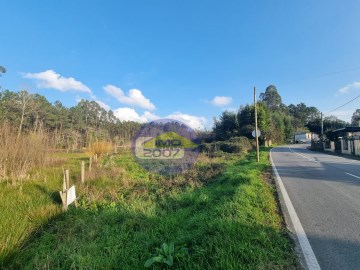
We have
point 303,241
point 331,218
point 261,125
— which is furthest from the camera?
point 261,125

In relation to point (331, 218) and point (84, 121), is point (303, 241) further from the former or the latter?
point (84, 121)

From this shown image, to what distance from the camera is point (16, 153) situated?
8.04 metres

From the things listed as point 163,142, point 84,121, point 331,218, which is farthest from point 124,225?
point 84,121

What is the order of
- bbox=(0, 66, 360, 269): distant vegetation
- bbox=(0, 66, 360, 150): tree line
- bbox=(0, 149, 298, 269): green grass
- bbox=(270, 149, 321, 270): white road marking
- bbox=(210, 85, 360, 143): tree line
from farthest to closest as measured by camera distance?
bbox=(210, 85, 360, 143): tree line → bbox=(0, 66, 360, 150): tree line → bbox=(0, 66, 360, 269): distant vegetation → bbox=(0, 149, 298, 269): green grass → bbox=(270, 149, 321, 270): white road marking

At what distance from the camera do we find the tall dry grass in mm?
7617

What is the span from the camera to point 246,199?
511 cm

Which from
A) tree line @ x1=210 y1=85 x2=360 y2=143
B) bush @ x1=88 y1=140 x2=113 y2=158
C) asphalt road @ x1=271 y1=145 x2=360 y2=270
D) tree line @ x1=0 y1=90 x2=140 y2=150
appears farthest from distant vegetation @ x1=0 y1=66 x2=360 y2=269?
tree line @ x1=210 y1=85 x2=360 y2=143

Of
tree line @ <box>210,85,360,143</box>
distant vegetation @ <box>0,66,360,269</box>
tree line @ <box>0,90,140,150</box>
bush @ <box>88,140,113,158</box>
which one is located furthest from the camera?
tree line @ <box>0,90,140,150</box>

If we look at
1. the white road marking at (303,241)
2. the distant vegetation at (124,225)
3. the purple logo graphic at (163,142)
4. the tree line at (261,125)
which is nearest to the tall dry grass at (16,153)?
the distant vegetation at (124,225)

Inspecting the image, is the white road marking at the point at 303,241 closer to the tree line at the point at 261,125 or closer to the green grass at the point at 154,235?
the green grass at the point at 154,235

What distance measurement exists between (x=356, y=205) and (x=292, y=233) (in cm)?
278

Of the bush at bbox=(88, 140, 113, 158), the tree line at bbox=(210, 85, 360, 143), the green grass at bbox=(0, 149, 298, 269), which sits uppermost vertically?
the tree line at bbox=(210, 85, 360, 143)

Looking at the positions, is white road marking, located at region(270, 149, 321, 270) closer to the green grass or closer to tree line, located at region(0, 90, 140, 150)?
the green grass

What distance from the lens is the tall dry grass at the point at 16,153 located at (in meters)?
7.62
